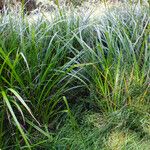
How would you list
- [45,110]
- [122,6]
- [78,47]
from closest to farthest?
[45,110] < [78,47] < [122,6]

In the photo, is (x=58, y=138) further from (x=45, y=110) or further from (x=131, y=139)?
(x=131, y=139)

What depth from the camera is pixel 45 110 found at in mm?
1516

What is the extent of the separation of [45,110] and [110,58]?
0.45 meters

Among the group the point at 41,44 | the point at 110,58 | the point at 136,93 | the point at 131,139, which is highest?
the point at 41,44

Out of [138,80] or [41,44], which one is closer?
[138,80]

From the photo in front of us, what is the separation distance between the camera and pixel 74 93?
5.49ft

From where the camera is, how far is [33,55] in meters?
1.62

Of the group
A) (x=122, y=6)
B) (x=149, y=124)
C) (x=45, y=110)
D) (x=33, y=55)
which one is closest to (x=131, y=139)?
(x=149, y=124)

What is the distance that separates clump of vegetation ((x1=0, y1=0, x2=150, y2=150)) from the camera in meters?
1.40

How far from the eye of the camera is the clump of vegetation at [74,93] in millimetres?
1403

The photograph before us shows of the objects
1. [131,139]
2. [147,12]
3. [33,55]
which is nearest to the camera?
[131,139]

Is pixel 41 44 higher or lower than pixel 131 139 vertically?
higher

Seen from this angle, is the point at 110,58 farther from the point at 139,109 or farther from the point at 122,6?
the point at 122,6

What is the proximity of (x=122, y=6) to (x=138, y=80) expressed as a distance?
1.08 metres
